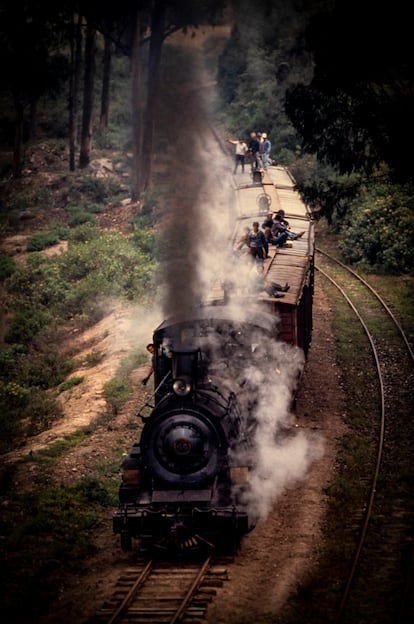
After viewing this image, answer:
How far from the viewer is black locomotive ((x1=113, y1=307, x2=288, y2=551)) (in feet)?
36.0

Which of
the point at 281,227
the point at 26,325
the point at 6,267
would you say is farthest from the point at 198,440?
A: the point at 6,267

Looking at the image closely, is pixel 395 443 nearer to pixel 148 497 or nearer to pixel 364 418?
pixel 364 418

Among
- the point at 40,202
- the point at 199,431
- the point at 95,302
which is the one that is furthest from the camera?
the point at 40,202

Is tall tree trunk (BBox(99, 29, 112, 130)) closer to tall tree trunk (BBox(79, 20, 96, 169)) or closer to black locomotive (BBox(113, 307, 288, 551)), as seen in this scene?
tall tree trunk (BBox(79, 20, 96, 169))

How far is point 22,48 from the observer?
39.2 metres

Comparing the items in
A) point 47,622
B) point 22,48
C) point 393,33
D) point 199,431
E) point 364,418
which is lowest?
point 47,622

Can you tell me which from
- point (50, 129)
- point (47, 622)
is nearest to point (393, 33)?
point (47, 622)

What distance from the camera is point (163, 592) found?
10.4m

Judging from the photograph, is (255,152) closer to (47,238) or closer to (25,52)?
(47,238)

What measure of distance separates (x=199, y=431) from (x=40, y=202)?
1109 inches

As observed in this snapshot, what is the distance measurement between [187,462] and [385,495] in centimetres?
389

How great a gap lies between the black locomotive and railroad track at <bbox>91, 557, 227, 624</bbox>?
32 centimetres

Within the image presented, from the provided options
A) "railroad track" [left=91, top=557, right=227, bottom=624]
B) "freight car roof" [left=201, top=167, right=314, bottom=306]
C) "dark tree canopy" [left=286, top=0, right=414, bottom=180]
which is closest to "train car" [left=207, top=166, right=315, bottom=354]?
"freight car roof" [left=201, top=167, right=314, bottom=306]

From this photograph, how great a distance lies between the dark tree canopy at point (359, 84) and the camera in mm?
18141
